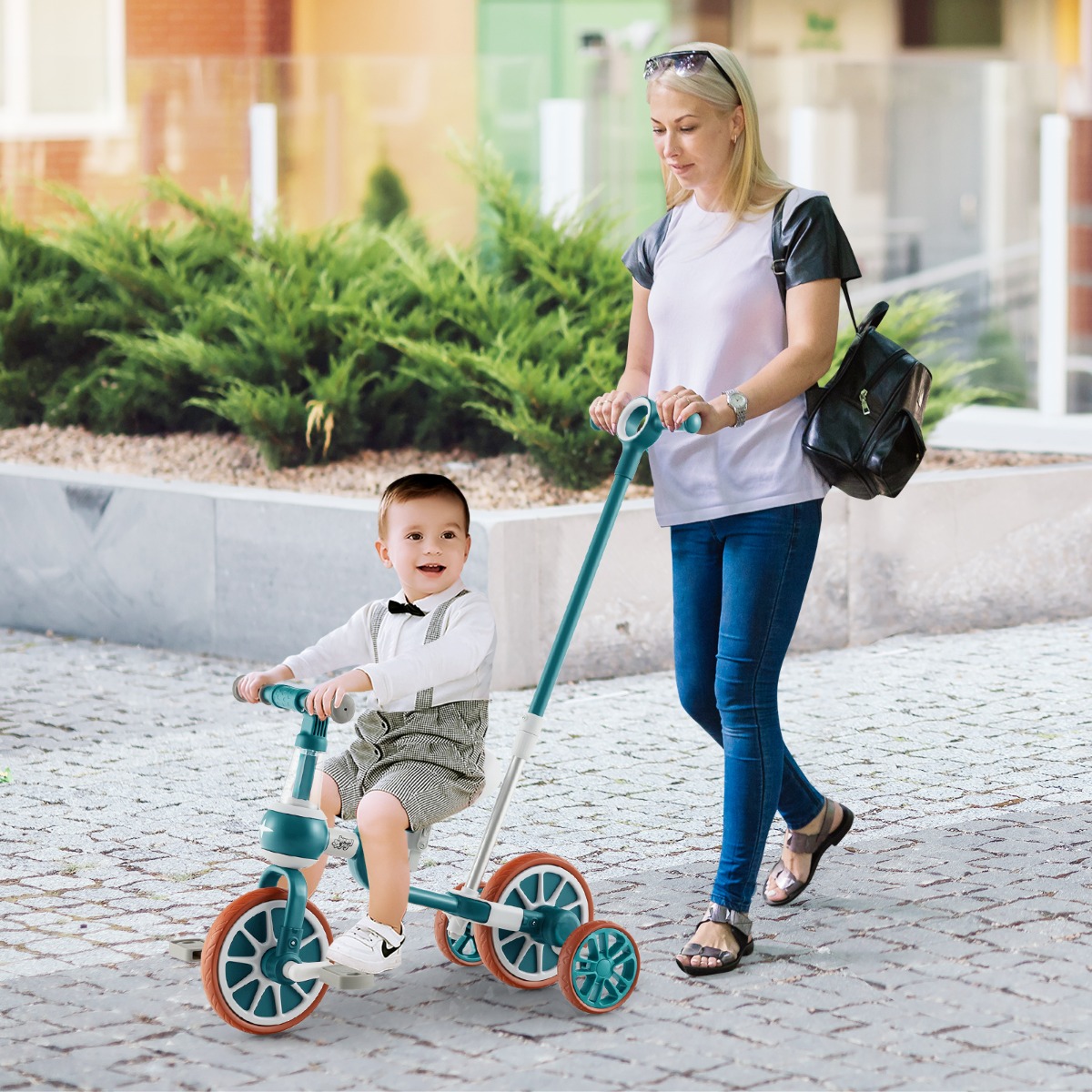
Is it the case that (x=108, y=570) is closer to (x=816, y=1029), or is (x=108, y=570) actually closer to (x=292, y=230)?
(x=292, y=230)

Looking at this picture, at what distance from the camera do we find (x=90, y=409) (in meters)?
10.4

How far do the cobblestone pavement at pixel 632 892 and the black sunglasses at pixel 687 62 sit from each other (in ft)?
6.01

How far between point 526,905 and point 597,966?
215mm

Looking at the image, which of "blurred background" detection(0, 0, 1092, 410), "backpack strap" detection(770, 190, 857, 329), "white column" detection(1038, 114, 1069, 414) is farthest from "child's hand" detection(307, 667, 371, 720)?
"white column" detection(1038, 114, 1069, 414)

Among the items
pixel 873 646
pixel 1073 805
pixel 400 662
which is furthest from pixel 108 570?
pixel 400 662

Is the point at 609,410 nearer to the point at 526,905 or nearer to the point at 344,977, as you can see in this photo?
the point at 526,905

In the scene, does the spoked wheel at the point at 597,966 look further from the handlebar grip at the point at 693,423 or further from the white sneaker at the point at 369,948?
the handlebar grip at the point at 693,423

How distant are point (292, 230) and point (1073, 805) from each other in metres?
5.58

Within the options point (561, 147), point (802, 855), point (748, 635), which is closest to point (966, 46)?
point (561, 147)

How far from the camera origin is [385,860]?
159 inches

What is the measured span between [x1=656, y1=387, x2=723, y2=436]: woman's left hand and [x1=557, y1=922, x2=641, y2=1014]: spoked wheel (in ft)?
3.21

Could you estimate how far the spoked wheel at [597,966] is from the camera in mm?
4133

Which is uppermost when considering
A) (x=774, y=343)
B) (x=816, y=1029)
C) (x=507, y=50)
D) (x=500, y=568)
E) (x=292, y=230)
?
(x=507, y=50)

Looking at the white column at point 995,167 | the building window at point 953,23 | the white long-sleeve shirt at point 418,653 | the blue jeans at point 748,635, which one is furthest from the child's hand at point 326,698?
the building window at point 953,23
